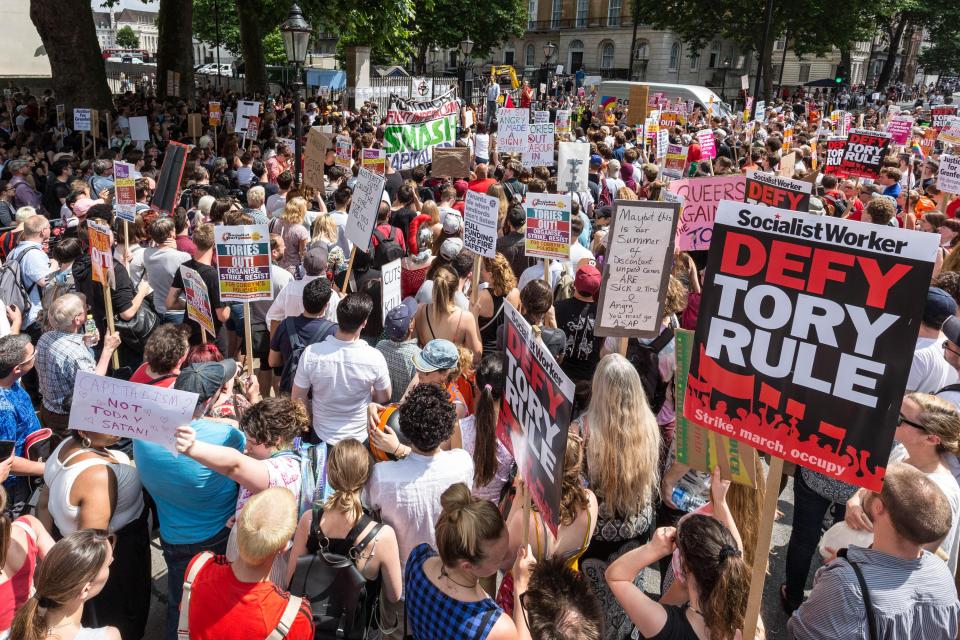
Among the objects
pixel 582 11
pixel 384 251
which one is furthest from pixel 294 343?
pixel 582 11

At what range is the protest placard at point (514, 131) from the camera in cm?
1189

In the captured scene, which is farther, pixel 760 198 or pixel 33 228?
pixel 760 198

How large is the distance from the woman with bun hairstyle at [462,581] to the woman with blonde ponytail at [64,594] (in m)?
1.13

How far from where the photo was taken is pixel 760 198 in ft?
23.7

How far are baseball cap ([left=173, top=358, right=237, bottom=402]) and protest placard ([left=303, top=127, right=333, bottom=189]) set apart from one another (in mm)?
5210

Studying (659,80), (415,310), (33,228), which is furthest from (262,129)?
(659,80)

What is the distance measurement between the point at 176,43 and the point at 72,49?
225 inches

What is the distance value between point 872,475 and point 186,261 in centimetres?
538

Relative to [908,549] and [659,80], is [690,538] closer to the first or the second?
[908,549]

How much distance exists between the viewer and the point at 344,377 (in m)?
4.38

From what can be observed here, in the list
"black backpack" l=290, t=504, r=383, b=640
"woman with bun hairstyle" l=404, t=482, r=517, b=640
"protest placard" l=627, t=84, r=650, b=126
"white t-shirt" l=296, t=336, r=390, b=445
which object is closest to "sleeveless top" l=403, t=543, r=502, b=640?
"woman with bun hairstyle" l=404, t=482, r=517, b=640

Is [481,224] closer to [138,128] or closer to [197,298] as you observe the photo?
[197,298]

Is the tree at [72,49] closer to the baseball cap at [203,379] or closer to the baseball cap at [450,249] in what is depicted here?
the baseball cap at [450,249]

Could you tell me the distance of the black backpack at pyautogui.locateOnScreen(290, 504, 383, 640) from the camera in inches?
118
